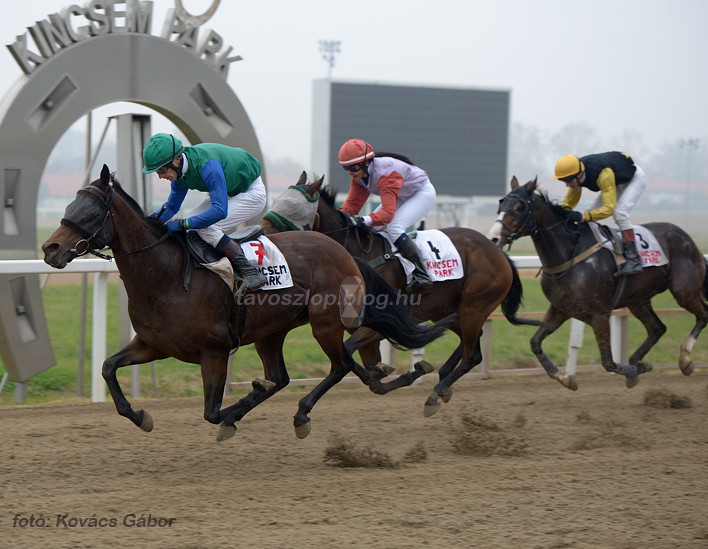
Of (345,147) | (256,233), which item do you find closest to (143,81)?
(345,147)

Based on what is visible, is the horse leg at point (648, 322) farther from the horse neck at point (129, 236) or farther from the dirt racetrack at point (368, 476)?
the horse neck at point (129, 236)

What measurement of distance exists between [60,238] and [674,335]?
8.30 metres

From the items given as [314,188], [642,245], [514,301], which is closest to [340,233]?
[314,188]

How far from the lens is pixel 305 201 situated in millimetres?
5242

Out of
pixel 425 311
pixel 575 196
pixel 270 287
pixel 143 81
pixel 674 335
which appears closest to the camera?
pixel 270 287

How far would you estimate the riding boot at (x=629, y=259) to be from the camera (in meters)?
6.65

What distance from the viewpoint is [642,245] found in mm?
6945

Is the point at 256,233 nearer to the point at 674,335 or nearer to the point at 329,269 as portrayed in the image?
the point at 329,269

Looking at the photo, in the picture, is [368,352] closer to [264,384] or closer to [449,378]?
[449,378]

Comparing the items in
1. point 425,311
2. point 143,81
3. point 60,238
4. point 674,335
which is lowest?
point 674,335

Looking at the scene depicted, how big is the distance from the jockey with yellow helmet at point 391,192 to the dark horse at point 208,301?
614 mm

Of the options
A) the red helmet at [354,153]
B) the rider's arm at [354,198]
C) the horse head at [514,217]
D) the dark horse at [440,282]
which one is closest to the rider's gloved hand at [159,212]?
the dark horse at [440,282]

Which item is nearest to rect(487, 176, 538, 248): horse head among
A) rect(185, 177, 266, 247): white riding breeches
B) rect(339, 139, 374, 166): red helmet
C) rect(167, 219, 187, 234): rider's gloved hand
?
rect(339, 139, 374, 166): red helmet

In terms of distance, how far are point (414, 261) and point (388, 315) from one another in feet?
2.42
